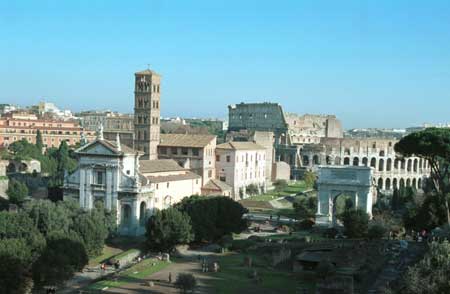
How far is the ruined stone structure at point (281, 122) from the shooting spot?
5512 inches

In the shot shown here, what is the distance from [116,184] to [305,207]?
20567mm

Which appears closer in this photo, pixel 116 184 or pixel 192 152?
pixel 116 184

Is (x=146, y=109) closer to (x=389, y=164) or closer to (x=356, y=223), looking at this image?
(x=356, y=223)

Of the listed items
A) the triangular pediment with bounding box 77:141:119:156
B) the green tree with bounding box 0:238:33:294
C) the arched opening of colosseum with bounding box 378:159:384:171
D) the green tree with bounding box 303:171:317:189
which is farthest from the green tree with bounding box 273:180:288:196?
the green tree with bounding box 0:238:33:294

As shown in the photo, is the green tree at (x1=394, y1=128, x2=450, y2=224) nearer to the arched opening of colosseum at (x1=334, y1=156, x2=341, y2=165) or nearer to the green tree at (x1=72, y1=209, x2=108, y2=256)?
the green tree at (x1=72, y1=209, x2=108, y2=256)

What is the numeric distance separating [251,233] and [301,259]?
15.9 m

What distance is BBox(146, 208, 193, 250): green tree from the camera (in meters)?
45.6

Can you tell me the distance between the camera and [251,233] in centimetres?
5703

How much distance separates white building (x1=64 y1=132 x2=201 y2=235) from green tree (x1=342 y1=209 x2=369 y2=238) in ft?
56.0

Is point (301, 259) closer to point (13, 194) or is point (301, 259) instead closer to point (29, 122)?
point (13, 194)

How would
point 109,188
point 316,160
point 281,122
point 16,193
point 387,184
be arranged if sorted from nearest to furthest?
point 109,188 < point 16,193 < point 387,184 < point 316,160 < point 281,122

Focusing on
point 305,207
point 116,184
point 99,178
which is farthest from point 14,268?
point 305,207

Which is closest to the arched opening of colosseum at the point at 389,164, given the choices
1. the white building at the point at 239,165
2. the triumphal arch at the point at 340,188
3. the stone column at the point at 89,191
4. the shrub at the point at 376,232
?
the white building at the point at 239,165

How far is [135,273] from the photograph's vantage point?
39.3 m
